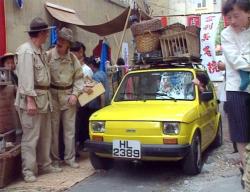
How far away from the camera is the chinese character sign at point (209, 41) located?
1339cm

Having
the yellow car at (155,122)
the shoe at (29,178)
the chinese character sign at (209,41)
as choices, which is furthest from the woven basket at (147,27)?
the chinese character sign at (209,41)

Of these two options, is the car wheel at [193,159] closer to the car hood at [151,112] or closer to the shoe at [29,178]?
the car hood at [151,112]

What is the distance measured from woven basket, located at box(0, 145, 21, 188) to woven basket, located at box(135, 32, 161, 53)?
2630 mm

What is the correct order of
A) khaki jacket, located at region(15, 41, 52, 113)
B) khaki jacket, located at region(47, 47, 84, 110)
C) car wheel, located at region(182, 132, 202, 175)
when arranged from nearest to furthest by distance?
khaki jacket, located at region(15, 41, 52, 113) < car wheel, located at region(182, 132, 202, 175) < khaki jacket, located at region(47, 47, 84, 110)

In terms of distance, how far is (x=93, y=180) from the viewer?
5.95 meters

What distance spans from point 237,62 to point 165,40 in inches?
151

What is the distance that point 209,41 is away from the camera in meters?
13.6

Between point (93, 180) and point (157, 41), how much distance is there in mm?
2629

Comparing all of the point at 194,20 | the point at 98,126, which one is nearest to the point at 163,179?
the point at 98,126

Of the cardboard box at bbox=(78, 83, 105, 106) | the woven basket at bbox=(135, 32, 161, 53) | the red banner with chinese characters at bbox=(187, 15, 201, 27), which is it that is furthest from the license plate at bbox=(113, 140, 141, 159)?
the red banner with chinese characters at bbox=(187, 15, 201, 27)

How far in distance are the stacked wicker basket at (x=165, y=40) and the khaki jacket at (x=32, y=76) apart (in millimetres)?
1904

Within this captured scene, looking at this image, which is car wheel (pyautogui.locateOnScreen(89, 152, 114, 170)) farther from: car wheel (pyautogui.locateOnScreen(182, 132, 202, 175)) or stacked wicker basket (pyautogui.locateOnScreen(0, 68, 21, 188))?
car wheel (pyautogui.locateOnScreen(182, 132, 202, 175))

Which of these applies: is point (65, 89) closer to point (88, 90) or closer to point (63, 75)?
point (63, 75)

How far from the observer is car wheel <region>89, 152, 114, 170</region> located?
616 cm
